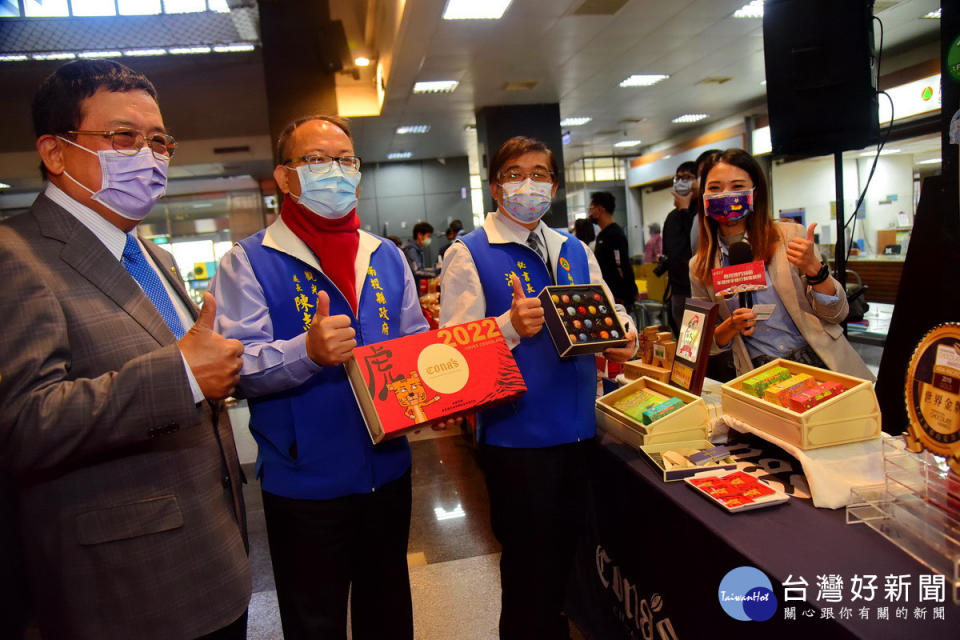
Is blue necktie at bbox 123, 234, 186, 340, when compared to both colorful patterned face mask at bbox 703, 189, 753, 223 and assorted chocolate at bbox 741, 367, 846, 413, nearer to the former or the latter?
assorted chocolate at bbox 741, 367, 846, 413

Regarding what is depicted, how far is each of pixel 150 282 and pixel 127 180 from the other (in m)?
0.22

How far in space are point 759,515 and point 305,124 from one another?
1.55m

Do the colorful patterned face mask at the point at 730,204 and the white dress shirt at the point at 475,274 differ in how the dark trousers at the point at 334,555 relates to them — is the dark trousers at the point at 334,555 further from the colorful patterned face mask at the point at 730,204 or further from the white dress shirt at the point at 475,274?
the colorful patterned face mask at the point at 730,204

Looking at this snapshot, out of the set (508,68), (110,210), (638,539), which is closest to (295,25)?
(508,68)

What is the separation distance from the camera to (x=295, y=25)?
614 cm

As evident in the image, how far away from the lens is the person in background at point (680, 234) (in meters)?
4.80

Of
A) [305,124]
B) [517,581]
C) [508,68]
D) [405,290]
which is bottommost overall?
[517,581]

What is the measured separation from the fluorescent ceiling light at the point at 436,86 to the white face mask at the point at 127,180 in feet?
24.2

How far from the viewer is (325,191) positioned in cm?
168

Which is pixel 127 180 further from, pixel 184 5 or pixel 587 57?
pixel 587 57

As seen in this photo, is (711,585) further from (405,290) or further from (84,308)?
(84,308)

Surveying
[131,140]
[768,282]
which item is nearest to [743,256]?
[768,282]

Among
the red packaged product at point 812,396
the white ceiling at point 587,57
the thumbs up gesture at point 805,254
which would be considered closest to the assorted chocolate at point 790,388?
the red packaged product at point 812,396

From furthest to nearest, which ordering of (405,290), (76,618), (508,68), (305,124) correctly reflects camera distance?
(508,68)
(405,290)
(305,124)
(76,618)
